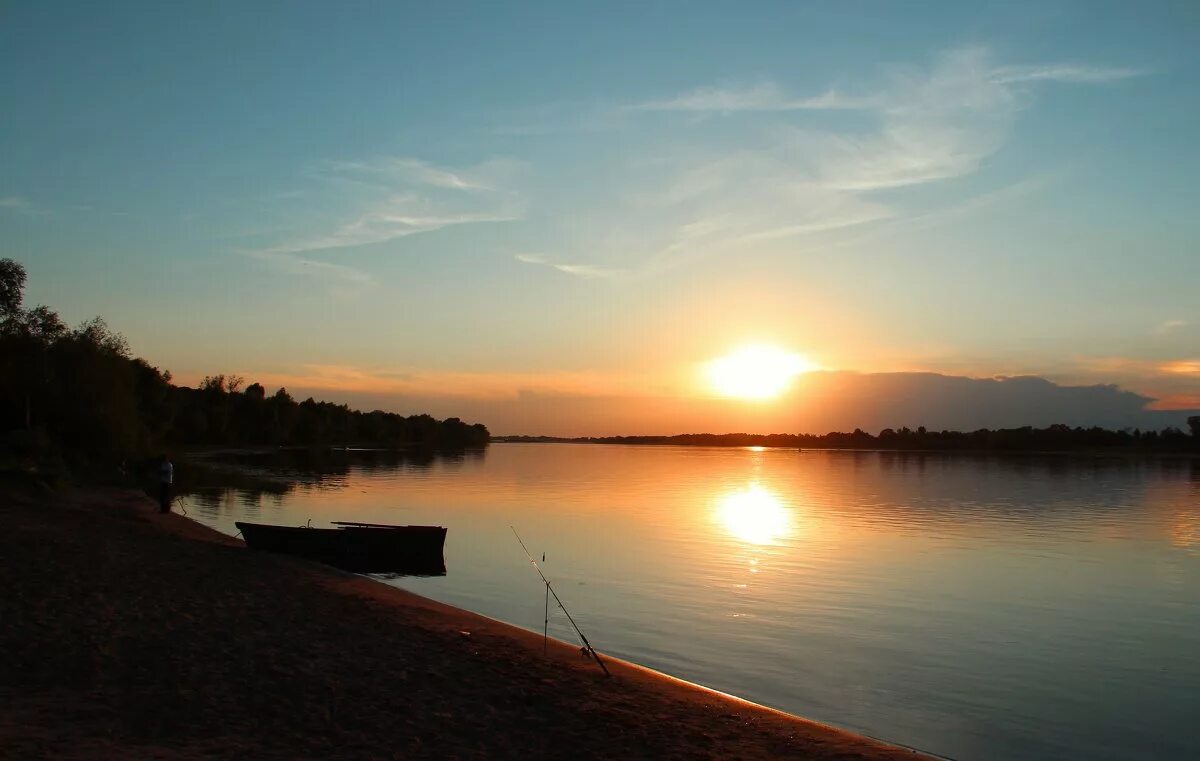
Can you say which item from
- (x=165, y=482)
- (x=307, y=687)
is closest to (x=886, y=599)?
(x=307, y=687)

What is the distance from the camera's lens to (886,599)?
24.3 m

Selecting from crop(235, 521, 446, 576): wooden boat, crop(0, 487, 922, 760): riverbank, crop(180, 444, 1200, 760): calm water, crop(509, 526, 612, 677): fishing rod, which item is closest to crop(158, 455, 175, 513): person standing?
crop(180, 444, 1200, 760): calm water

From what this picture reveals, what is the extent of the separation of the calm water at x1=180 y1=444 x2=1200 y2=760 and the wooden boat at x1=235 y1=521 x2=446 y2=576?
4.36ft

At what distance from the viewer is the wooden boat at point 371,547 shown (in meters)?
27.0

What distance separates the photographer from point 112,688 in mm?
10992

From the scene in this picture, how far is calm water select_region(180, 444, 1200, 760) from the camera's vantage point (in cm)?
1461

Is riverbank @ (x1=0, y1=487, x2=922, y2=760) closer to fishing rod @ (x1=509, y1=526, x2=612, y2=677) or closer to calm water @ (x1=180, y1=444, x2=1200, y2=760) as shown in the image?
fishing rod @ (x1=509, y1=526, x2=612, y2=677)

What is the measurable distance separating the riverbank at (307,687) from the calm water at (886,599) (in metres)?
2.74

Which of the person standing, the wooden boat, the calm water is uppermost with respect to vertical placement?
the person standing

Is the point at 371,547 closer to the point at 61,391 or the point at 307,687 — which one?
the point at 307,687

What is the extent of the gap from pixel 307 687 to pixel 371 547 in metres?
15.5

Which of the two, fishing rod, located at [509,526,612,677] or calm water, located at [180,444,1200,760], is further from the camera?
calm water, located at [180,444,1200,760]

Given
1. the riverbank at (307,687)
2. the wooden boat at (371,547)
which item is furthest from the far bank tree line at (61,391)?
the riverbank at (307,687)

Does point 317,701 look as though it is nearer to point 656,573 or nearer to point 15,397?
point 656,573
